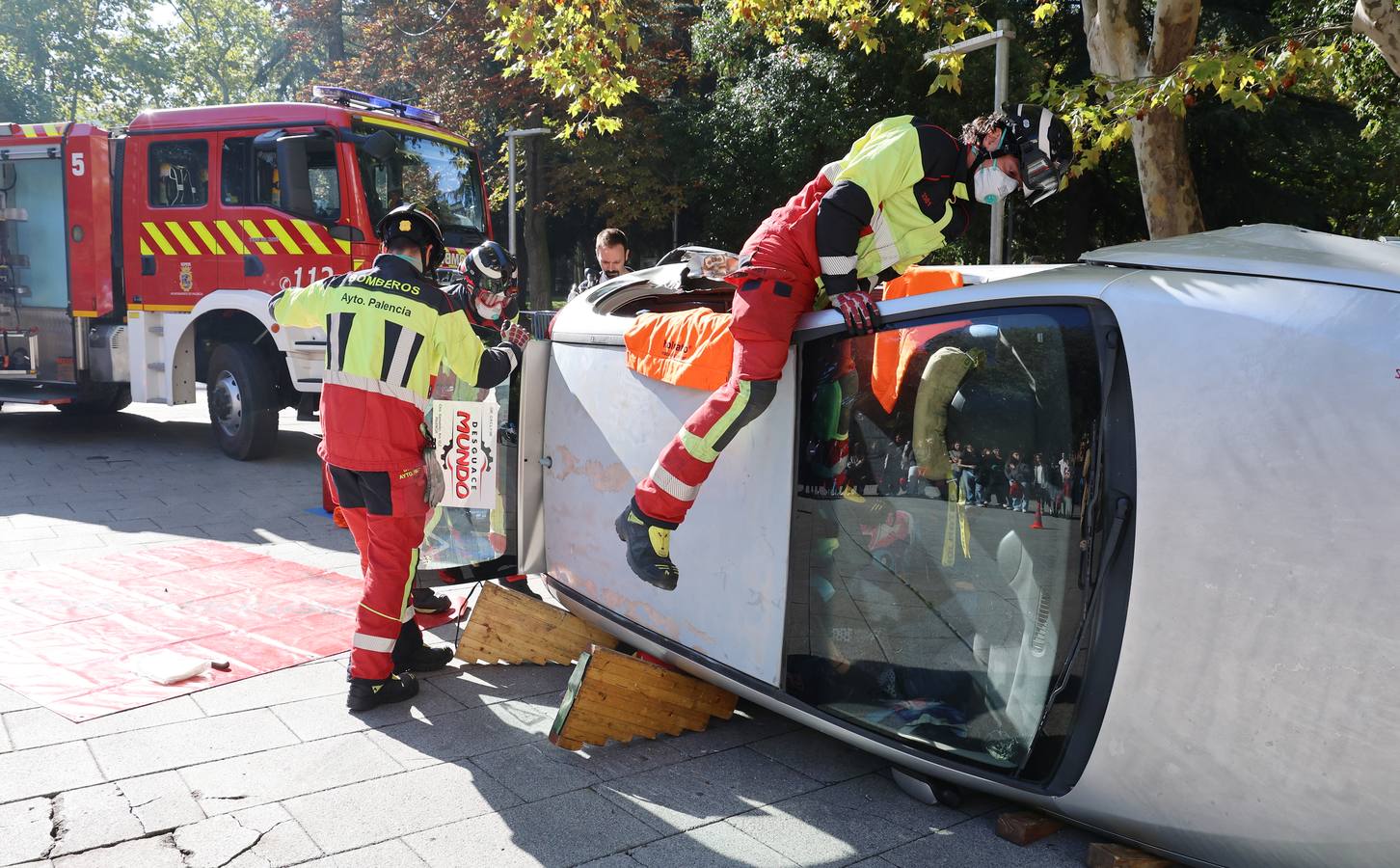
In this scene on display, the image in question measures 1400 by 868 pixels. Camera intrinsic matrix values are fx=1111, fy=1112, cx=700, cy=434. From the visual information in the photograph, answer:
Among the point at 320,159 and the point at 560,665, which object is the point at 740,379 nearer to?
the point at 560,665

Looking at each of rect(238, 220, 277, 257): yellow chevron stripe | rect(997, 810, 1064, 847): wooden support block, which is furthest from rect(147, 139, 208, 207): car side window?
Result: rect(997, 810, 1064, 847): wooden support block

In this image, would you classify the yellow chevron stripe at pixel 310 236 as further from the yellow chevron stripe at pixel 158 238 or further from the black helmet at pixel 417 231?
the black helmet at pixel 417 231

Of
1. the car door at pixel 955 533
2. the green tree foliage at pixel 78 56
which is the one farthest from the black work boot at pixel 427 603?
the green tree foliage at pixel 78 56

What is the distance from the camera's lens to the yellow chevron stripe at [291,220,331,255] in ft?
28.1

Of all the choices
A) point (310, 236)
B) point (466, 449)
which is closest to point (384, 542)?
point (466, 449)

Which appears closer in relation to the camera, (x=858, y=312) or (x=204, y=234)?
(x=858, y=312)

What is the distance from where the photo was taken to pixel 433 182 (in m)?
9.32

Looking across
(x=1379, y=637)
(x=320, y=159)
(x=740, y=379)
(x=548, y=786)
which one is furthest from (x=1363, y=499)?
(x=320, y=159)

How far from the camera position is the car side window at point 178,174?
29.3 ft

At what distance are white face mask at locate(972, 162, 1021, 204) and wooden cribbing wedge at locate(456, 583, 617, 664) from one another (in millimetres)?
2159

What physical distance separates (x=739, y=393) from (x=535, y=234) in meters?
18.6

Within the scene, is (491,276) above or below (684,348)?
above

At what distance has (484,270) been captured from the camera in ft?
14.2

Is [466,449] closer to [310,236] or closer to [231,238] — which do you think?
[310,236]
